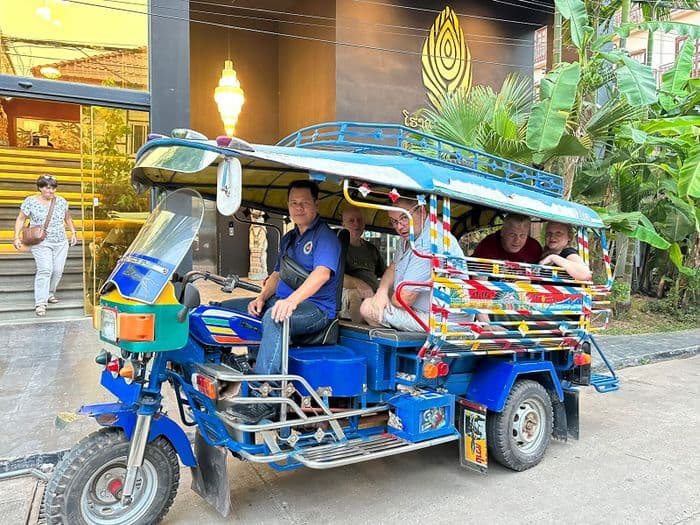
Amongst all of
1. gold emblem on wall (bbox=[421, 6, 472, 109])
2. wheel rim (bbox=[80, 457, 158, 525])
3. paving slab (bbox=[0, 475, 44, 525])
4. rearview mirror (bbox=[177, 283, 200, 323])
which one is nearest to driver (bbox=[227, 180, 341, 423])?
rearview mirror (bbox=[177, 283, 200, 323])

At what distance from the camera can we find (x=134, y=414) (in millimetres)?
3234

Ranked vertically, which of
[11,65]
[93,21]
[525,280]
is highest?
[93,21]

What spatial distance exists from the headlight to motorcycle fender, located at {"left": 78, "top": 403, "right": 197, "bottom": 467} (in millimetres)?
424

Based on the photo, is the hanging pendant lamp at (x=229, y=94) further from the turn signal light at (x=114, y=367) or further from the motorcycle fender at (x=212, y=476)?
the motorcycle fender at (x=212, y=476)

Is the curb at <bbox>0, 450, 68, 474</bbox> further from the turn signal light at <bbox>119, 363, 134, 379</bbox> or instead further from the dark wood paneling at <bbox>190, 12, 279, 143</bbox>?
the dark wood paneling at <bbox>190, 12, 279, 143</bbox>

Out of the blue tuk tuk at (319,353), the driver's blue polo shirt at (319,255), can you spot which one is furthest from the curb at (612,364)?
the driver's blue polo shirt at (319,255)

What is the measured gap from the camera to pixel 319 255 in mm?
3805

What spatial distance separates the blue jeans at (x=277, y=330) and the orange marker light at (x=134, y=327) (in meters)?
0.76

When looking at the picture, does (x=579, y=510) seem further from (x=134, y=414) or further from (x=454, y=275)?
(x=134, y=414)

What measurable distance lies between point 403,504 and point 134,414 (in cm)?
188

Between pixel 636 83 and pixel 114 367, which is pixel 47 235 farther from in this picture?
pixel 636 83

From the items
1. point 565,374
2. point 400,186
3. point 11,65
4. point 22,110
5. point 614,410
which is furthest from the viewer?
point 22,110

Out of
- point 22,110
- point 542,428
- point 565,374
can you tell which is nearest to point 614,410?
point 565,374

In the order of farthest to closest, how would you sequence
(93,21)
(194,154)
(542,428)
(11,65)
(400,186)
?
1. (93,21)
2. (11,65)
3. (542,428)
4. (400,186)
5. (194,154)
